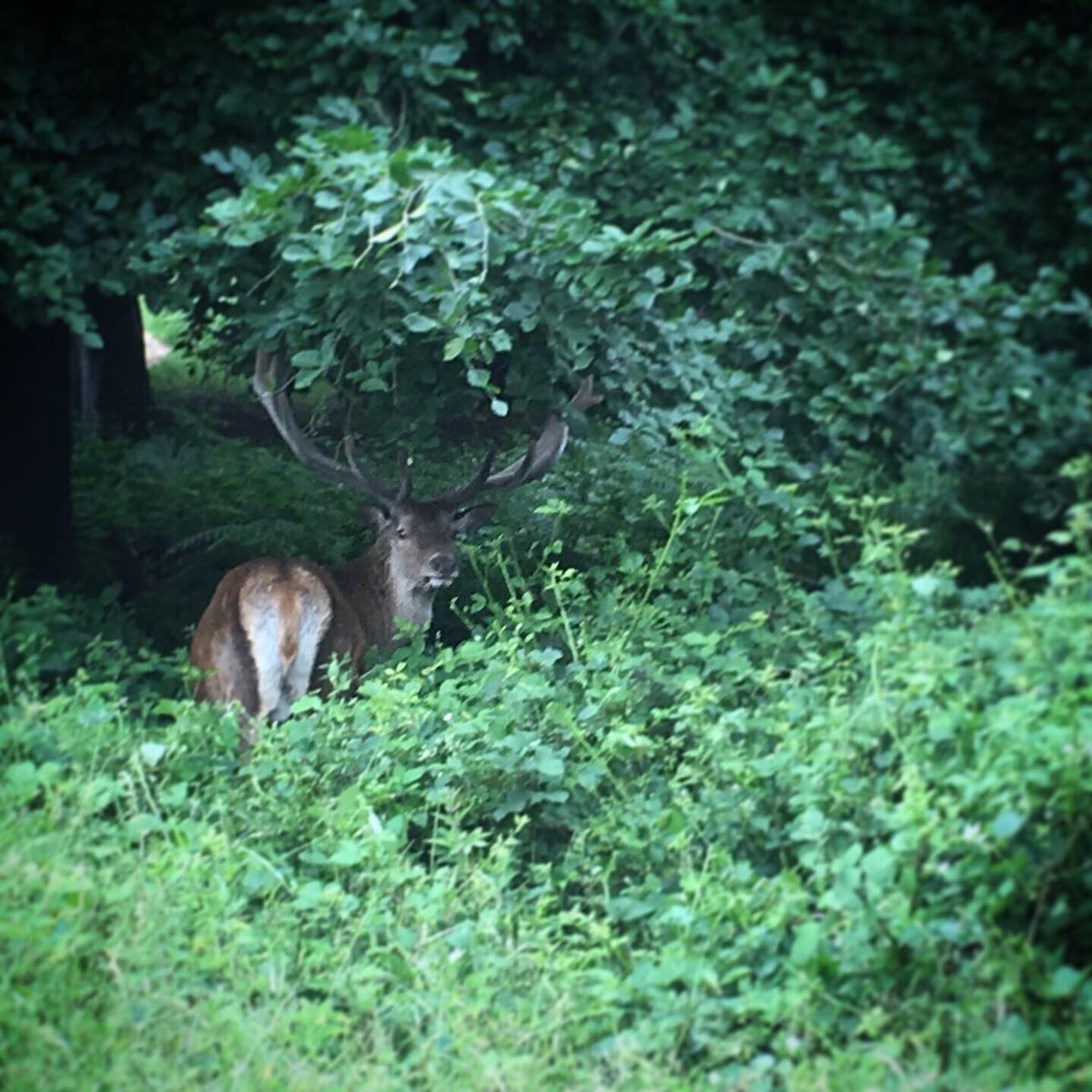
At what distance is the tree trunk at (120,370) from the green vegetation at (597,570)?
0.09 metres

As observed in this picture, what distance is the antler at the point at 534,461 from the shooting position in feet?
16.0

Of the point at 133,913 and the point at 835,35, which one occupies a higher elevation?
the point at 835,35

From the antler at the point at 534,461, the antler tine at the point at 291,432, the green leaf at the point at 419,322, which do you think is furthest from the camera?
the antler tine at the point at 291,432

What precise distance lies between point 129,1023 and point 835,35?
4435 millimetres

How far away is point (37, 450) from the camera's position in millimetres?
5289

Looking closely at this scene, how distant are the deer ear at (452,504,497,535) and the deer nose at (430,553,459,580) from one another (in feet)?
0.53

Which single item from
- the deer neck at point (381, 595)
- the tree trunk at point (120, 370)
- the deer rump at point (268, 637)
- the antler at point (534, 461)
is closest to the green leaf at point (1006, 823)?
the antler at point (534, 461)

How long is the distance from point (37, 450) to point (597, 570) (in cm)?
230

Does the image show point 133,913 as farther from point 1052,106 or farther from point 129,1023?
point 1052,106

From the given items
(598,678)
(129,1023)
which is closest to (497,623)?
(598,678)

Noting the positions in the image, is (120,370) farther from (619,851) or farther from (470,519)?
(619,851)

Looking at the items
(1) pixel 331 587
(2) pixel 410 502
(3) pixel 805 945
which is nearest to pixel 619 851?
(3) pixel 805 945

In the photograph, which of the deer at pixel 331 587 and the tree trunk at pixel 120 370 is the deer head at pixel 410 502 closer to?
the deer at pixel 331 587

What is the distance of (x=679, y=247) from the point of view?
15.0 feet
